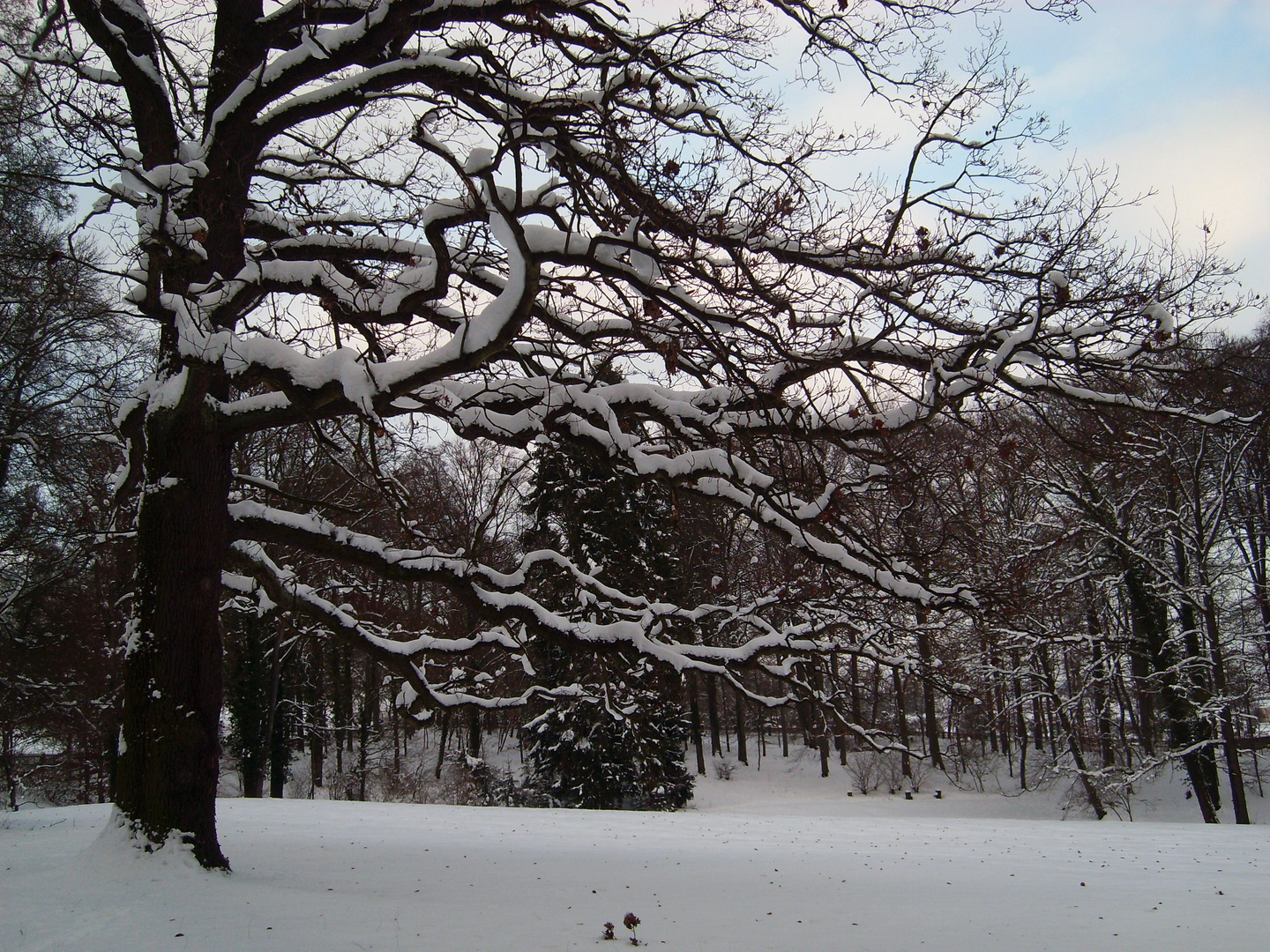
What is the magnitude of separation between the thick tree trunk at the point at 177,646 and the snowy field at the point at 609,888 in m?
0.34

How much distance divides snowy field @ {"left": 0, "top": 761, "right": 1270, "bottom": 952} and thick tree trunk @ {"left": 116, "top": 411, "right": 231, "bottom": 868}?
1.12ft

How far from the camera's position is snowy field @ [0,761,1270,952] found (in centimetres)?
442

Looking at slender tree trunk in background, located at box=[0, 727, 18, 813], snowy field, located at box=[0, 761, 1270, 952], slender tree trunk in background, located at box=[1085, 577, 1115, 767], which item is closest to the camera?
snowy field, located at box=[0, 761, 1270, 952]

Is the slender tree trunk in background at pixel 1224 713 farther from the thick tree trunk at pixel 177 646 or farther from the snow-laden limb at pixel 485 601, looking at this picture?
the thick tree trunk at pixel 177 646

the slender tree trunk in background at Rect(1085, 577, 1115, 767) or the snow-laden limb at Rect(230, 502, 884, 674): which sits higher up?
the snow-laden limb at Rect(230, 502, 884, 674)

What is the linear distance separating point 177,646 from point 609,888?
3.66 m

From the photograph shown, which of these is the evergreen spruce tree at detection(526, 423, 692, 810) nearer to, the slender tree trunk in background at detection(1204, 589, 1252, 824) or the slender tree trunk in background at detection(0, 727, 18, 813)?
the slender tree trunk in background at detection(0, 727, 18, 813)

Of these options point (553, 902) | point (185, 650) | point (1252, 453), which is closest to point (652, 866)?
point (553, 902)

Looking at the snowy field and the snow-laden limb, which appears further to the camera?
the snow-laden limb

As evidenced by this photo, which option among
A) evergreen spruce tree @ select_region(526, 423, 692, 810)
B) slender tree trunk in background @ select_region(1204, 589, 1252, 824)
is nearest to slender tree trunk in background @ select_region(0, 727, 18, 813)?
evergreen spruce tree @ select_region(526, 423, 692, 810)

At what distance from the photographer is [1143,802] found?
20516 millimetres

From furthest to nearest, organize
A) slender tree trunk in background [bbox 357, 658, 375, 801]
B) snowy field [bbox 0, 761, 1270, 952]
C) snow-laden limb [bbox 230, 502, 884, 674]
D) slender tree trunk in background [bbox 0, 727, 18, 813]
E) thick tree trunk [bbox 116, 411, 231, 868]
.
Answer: slender tree trunk in background [bbox 357, 658, 375, 801] → slender tree trunk in background [bbox 0, 727, 18, 813] → snow-laden limb [bbox 230, 502, 884, 674] → thick tree trunk [bbox 116, 411, 231, 868] → snowy field [bbox 0, 761, 1270, 952]

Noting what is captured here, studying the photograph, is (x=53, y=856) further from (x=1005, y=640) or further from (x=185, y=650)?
(x=1005, y=640)

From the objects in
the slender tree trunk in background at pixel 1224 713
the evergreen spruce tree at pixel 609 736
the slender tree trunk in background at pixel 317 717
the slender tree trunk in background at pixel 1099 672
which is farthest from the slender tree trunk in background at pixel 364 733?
the slender tree trunk in background at pixel 1224 713
